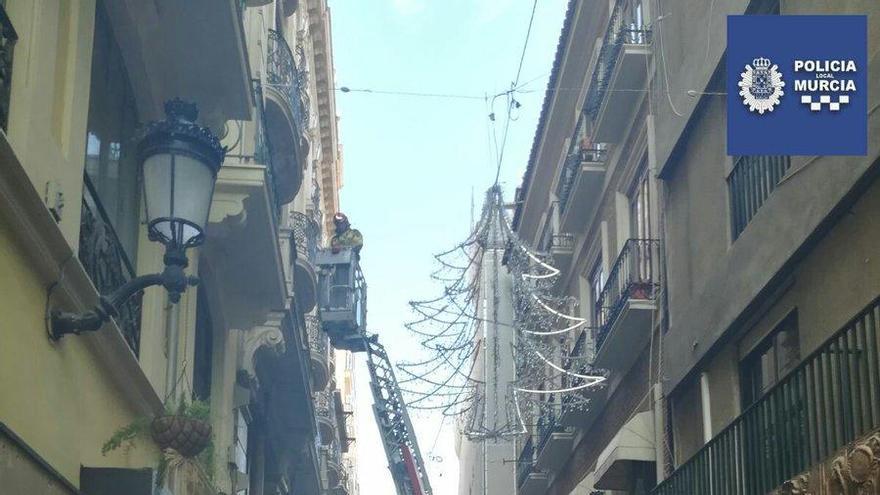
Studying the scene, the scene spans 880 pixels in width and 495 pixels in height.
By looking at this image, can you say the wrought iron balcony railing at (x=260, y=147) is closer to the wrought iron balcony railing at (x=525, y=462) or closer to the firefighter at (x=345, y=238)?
the wrought iron balcony railing at (x=525, y=462)

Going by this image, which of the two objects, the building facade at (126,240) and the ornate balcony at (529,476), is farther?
the ornate balcony at (529,476)

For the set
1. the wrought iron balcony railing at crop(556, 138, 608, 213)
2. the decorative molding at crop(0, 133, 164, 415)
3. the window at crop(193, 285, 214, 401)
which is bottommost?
the decorative molding at crop(0, 133, 164, 415)

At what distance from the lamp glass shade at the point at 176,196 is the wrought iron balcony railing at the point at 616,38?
11093 millimetres

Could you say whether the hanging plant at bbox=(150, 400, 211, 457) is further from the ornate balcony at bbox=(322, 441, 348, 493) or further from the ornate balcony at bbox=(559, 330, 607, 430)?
the ornate balcony at bbox=(322, 441, 348, 493)

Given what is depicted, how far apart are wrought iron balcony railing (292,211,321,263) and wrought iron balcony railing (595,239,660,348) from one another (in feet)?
18.2

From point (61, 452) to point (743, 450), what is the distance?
5.55 m

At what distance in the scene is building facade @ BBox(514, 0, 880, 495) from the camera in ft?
33.2

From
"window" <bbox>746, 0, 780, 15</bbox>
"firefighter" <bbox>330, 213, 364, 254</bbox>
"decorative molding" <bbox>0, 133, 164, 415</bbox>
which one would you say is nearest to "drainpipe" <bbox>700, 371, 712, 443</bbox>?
"window" <bbox>746, 0, 780, 15</bbox>

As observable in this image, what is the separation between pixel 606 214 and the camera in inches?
841

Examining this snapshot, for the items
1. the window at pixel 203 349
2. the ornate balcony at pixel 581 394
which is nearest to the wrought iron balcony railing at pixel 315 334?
the ornate balcony at pixel 581 394

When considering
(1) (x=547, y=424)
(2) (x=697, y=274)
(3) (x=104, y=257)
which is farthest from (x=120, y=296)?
(1) (x=547, y=424)

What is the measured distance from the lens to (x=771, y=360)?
42.2ft

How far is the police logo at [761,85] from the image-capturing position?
31.6 feet

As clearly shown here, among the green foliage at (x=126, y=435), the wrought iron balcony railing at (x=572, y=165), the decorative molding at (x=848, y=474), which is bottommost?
the decorative molding at (x=848, y=474)
